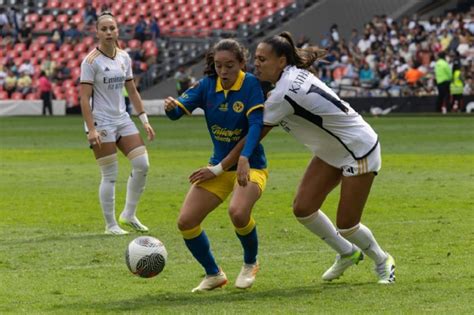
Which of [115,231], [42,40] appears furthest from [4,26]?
[115,231]

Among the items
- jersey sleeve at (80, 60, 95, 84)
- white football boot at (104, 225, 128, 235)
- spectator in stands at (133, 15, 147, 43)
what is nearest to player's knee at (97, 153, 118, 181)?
white football boot at (104, 225, 128, 235)

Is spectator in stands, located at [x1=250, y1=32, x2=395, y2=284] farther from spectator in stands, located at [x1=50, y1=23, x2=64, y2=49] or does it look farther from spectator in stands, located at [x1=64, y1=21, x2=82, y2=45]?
spectator in stands, located at [x1=50, y1=23, x2=64, y2=49]

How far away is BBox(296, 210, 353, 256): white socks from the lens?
976cm

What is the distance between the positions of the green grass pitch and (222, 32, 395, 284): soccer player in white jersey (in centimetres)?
34

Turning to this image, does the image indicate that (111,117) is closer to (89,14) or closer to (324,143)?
(324,143)

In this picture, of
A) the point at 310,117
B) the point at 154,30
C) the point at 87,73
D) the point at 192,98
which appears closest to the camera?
the point at 310,117

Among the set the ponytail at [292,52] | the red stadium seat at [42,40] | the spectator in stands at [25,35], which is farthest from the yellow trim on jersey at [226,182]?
the spectator in stands at [25,35]

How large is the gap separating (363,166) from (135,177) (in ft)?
16.6

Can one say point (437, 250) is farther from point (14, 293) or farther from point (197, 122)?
point (197, 122)

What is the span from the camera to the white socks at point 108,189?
13617mm

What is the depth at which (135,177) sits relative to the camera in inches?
550

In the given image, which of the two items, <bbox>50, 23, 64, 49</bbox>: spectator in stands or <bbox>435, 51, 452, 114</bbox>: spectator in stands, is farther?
<bbox>50, 23, 64, 49</bbox>: spectator in stands

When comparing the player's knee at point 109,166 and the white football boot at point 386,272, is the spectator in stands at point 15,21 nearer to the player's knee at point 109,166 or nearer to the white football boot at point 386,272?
the player's knee at point 109,166

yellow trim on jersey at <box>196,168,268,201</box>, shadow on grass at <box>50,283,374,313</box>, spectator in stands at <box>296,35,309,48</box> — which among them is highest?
yellow trim on jersey at <box>196,168,268,201</box>
